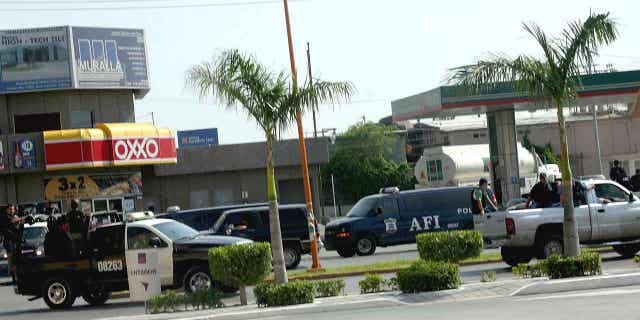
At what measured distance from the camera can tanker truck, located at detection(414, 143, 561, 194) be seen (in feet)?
154

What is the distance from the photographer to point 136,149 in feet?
147

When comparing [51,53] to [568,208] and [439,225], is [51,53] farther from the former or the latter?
[568,208]

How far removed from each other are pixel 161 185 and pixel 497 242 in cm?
3059

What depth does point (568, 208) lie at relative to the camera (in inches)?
699

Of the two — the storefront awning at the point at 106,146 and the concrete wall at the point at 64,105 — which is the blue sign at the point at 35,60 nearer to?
the concrete wall at the point at 64,105

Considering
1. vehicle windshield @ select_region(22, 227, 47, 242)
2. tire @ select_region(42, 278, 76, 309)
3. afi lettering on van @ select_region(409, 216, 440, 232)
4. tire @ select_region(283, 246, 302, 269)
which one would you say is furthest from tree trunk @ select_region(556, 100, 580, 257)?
vehicle windshield @ select_region(22, 227, 47, 242)

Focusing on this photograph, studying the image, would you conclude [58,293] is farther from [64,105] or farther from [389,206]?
[64,105]

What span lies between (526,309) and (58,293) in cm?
1096

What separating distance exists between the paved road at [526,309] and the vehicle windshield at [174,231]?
19.9 ft

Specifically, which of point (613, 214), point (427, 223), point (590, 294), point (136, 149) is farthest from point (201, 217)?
point (590, 294)

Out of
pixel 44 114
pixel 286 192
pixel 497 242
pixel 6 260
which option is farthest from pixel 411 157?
pixel 497 242

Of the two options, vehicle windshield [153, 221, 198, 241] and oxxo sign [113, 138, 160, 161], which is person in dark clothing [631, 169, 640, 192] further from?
oxxo sign [113, 138, 160, 161]

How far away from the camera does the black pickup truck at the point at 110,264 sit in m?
21.0

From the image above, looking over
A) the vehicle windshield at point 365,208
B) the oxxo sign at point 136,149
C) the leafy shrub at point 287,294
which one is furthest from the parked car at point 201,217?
the oxxo sign at point 136,149
